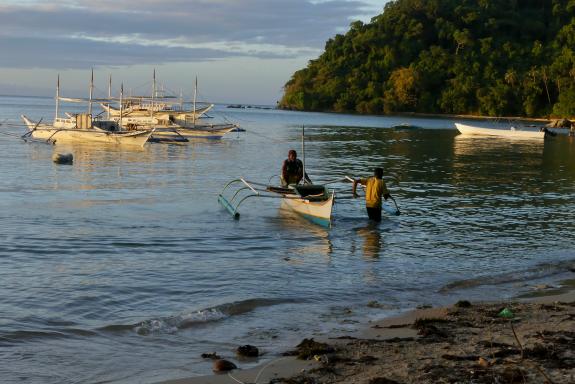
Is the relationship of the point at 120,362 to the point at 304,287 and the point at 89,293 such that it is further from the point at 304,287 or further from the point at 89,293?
the point at 304,287

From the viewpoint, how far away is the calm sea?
9.45 metres

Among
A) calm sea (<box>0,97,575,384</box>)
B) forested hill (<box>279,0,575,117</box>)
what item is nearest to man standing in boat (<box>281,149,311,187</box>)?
calm sea (<box>0,97,575,384</box>)

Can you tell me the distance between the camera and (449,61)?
146 metres

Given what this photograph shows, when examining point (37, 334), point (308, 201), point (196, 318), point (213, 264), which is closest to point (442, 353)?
point (196, 318)

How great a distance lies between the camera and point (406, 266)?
581 inches

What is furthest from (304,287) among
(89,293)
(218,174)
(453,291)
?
(218,174)

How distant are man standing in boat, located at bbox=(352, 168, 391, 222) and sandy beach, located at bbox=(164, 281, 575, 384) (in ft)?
26.6

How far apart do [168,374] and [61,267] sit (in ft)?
22.1

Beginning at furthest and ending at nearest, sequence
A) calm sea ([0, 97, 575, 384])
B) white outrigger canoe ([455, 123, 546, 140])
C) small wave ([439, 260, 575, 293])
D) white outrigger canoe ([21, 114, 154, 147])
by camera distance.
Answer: white outrigger canoe ([455, 123, 546, 140])
white outrigger canoe ([21, 114, 154, 147])
small wave ([439, 260, 575, 293])
calm sea ([0, 97, 575, 384])

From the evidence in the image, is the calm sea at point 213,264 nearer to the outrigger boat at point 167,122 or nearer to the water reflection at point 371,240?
the water reflection at point 371,240

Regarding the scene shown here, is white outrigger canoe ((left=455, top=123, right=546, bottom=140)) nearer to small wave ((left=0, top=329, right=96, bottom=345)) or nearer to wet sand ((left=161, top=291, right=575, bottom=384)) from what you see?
wet sand ((left=161, top=291, right=575, bottom=384))

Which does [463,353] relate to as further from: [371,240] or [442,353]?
[371,240]

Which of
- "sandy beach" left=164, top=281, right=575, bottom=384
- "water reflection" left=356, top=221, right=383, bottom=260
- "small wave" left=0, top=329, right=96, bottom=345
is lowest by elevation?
"small wave" left=0, top=329, right=96, bottom=345

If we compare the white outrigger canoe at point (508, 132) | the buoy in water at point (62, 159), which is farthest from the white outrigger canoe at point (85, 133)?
the white outrigger canoe at point (508, 132)
